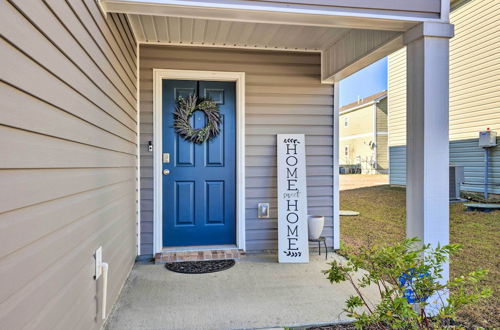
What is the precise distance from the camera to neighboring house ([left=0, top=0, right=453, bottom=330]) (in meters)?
1.06

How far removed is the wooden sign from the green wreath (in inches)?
29.2

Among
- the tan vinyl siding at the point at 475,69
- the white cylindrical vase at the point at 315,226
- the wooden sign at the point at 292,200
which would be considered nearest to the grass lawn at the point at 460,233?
the white cylindrical vase at the point at 315,226

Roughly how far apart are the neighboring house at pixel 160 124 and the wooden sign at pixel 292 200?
0.15 meters

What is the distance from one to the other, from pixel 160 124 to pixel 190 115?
33cm

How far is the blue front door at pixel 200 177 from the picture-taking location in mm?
3465

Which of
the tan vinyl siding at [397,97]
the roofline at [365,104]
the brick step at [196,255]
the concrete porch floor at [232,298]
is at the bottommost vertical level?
the concrete porch floor at [232,298]

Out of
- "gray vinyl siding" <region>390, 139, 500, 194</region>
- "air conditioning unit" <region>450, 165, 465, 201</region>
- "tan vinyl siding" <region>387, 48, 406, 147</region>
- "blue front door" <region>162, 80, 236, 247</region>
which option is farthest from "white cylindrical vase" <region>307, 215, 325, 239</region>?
"tan vinyl siding" <region>387, 48, 406, 147</region>

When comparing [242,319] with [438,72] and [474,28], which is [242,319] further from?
[474,28]

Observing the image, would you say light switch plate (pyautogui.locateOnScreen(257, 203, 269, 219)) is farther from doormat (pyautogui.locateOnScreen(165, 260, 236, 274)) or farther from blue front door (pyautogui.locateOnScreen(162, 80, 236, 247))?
doormat (pyautogui.locateOnScreen(165, 260, 236, 274))

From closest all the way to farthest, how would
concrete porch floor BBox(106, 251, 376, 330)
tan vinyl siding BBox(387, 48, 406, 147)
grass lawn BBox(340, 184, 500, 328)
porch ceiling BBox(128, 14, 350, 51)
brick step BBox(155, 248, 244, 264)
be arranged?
concrete porch floor BBox(106, 251, 376, 330), grass lawn BBox(340, 184, 500, 328), porch ceiling BBox(128, 14, 350, 51), brick step BBox(155, 248, 244, 264), tan vinyl siding BBox(387, 48, 406, 147)

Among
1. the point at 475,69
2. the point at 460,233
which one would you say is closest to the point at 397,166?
the point at 475,69

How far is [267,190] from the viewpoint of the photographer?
3.61 metres

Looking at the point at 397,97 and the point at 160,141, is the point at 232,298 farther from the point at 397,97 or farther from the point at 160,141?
the point at 397,97

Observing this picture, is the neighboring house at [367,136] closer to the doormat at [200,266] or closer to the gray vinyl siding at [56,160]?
the doormat at [200,266]
